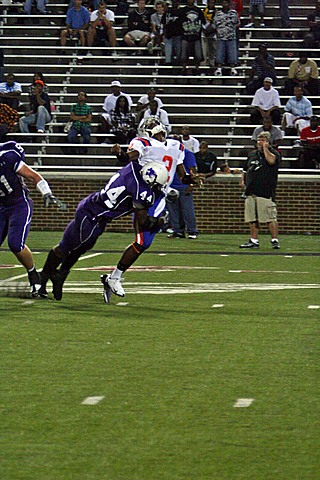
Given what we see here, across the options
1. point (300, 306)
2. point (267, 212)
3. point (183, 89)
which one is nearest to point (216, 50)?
point (183, 89)

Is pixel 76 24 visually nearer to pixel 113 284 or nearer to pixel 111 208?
pixel 111 208

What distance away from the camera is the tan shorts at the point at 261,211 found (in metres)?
19.7

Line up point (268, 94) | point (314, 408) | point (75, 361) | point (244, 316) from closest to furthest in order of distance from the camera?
point (314, 408)
point (75, 361)
point (244, 316)
point (268, 94)

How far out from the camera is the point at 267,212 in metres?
19.7

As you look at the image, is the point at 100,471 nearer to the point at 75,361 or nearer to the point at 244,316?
the point at 75,361

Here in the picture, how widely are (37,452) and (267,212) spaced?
46.2ft

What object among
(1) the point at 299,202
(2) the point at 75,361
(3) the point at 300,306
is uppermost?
(2) the point at 75,361

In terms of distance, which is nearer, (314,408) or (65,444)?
(65,444)

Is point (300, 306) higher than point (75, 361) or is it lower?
lower

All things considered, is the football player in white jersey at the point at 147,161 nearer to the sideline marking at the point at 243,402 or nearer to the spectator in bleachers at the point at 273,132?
the sideline marking at the point at 243,402

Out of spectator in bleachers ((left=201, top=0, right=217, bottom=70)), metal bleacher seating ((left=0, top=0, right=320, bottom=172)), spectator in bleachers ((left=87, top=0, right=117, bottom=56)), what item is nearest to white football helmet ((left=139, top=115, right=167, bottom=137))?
metal bleacher seating ((left=0, top=0, right=320, bottom=172))

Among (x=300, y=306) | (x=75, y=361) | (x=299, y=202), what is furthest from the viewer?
(x=299, y=202)

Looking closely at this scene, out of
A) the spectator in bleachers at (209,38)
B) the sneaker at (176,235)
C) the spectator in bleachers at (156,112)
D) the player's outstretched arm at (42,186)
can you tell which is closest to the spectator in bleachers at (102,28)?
the spectator in bleachers at (209,38)

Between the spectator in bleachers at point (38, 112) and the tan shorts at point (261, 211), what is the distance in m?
7.88
